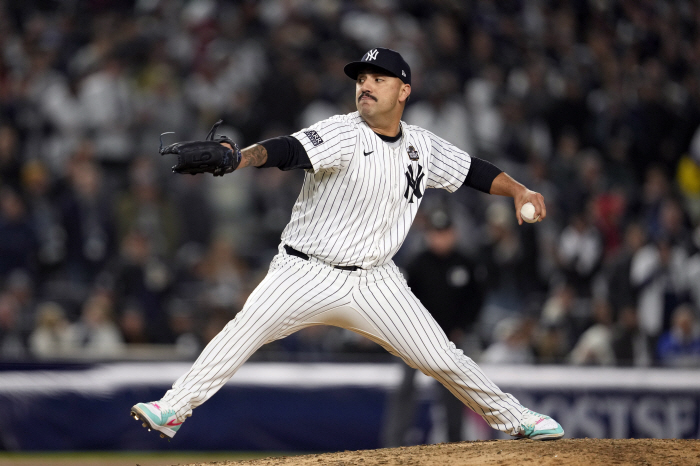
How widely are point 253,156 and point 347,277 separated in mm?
777

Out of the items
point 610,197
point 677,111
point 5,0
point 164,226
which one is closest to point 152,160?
point 164,226

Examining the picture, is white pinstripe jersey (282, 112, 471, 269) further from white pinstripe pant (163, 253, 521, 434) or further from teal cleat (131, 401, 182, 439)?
teal cleat (131, 401, 182, 439)

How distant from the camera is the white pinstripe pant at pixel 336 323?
13.3ft

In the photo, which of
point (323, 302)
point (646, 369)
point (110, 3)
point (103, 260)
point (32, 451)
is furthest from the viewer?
point (110, 3)

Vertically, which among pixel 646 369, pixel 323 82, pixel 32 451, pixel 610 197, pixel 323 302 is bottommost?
pixel 32 451

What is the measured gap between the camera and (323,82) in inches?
399

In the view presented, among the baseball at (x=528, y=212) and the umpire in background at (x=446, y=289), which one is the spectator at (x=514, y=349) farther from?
the baseball at (x=528, y=212)

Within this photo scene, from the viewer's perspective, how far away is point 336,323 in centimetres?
432

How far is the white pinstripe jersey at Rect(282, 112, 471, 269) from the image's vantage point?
13.7ft

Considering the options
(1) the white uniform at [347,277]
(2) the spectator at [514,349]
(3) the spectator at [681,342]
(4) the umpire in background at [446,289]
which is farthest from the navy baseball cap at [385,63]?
(3) the spectator at [681,342]

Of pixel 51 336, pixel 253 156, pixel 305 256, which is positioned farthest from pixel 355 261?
pixel 51 336

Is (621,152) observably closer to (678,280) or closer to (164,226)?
(678,280)

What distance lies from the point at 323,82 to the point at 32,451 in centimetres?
512

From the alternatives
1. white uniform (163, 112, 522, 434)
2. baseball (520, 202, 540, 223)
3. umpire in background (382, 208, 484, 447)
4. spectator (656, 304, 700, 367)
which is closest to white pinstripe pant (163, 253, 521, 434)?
white uniform (163, 112, 522, 434)
